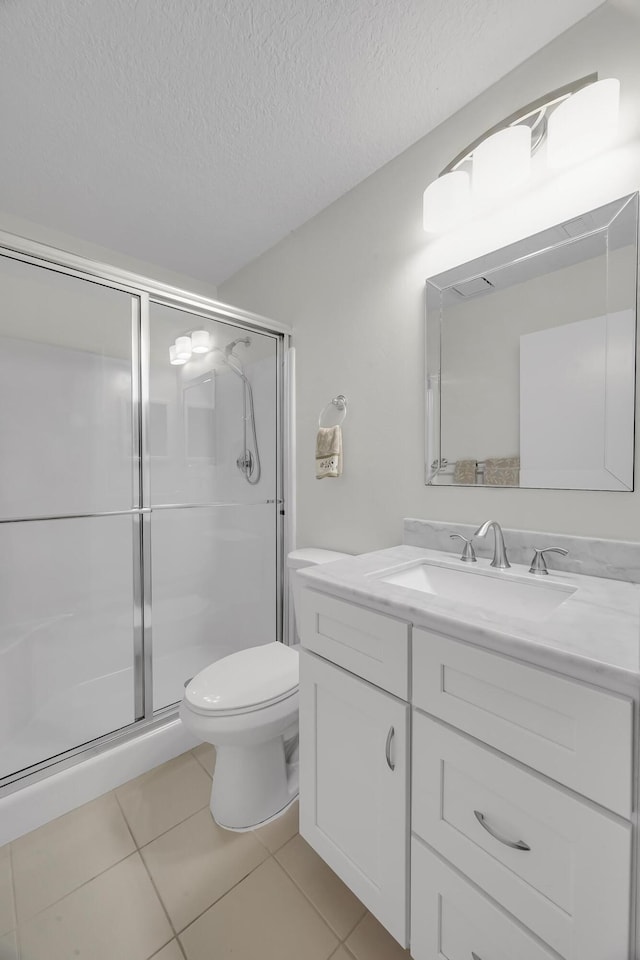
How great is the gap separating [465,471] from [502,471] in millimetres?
124

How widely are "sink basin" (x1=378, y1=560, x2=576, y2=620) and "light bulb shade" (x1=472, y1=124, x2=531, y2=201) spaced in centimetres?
114

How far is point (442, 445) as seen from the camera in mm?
1438

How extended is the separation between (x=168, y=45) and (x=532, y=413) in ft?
4.94

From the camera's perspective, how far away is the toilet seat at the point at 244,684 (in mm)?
1271

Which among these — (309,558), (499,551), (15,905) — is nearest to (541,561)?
(499,551)

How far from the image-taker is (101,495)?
1671 millimetres

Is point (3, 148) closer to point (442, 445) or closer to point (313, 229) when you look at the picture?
point (313, 229)

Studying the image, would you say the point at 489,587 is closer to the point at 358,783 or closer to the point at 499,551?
the point at 499,551

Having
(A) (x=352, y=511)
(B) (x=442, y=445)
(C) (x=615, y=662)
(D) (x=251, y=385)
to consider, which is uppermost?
(D) (x=251, y=385)

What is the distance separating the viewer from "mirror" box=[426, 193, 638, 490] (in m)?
1.06

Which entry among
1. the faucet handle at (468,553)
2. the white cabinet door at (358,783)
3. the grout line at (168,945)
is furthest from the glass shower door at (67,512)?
the faucet handle at (468,553)

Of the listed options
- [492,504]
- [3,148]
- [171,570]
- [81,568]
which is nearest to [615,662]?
[492,504]

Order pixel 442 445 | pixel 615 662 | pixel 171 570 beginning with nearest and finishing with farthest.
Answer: pixel 615 662 → pixel 442 445 → pixel 171 570

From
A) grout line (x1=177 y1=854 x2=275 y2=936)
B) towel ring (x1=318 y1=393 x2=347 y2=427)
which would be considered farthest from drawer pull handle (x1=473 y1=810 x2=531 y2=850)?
towel ring (x1=318 y1=393 x2=347 y2=427)
